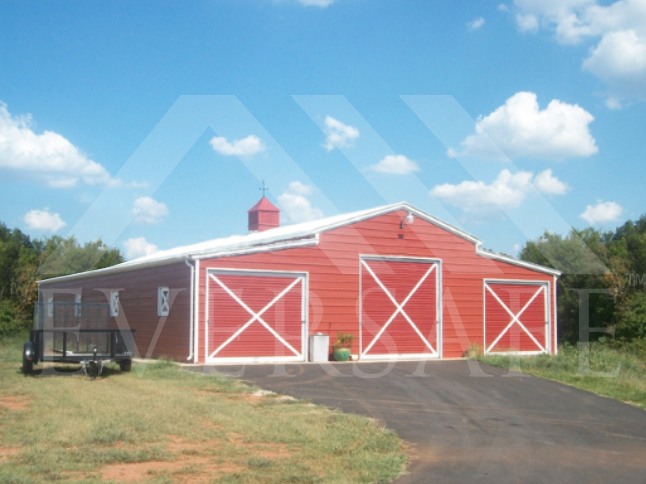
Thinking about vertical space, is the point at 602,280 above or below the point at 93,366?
above

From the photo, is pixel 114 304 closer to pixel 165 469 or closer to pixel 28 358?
pixel 28 358

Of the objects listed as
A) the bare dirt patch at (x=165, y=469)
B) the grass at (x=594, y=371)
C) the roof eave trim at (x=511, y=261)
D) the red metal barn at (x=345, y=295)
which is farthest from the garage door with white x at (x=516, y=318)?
the bare dirt patch at (x=165, y=469)

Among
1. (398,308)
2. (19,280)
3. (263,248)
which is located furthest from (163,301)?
(19,280)

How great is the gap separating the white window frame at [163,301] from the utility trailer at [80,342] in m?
1.69

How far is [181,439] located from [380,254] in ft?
40.8

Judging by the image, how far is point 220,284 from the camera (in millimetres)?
17375

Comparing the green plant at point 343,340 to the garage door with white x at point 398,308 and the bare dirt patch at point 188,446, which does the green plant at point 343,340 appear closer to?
the garage door with white x at point 398,308

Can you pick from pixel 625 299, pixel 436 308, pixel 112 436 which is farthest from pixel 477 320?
pixel 112 436

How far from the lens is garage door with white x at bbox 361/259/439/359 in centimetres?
1976

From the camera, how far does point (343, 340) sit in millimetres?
19062

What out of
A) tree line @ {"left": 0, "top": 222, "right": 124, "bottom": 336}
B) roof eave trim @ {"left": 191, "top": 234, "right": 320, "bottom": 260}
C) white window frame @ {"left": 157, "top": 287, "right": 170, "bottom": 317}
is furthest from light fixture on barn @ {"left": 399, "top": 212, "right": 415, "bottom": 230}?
tree line @ {"left": 0, "top": 222, "right": 124, "bottom": 336}

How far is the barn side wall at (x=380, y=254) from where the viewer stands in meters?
18.5

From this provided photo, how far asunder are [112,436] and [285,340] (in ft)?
33.7

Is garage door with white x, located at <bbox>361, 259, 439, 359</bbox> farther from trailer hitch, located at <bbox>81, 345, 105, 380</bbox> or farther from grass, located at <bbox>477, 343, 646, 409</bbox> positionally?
trailer hitch, located at <bbox>81, 345, 105, 380</bbox>
